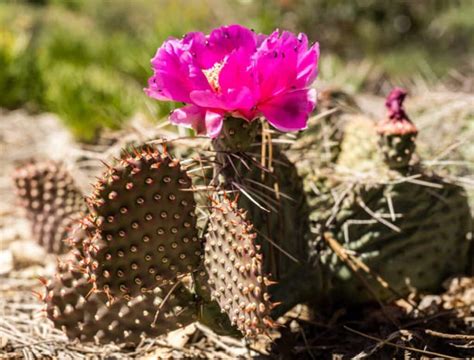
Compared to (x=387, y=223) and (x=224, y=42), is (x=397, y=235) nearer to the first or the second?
(x=387, y=223)

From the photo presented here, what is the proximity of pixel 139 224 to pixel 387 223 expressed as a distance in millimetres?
682

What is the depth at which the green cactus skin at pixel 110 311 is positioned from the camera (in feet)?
4.99

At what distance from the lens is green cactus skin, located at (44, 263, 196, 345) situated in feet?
4.99

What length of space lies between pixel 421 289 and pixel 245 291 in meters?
0.79

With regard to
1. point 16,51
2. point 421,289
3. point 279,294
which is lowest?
point 421,289

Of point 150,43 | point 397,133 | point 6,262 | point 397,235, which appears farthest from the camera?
point 150,43

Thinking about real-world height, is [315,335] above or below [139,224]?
below

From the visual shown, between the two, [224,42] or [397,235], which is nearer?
[224,42]

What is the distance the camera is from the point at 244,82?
1.31 m

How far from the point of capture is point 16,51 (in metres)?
4.51

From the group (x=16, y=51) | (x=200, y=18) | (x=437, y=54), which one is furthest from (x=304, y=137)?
(x=200, y=18)

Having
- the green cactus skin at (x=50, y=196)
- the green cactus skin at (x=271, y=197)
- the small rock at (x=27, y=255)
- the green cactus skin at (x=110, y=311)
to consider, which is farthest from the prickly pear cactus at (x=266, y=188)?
the small rock at (x=27, y=255)

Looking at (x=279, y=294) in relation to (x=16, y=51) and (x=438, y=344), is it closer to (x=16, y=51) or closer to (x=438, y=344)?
(x=438, y=344)

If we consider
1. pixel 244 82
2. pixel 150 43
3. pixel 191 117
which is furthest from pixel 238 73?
pixel 150 43
